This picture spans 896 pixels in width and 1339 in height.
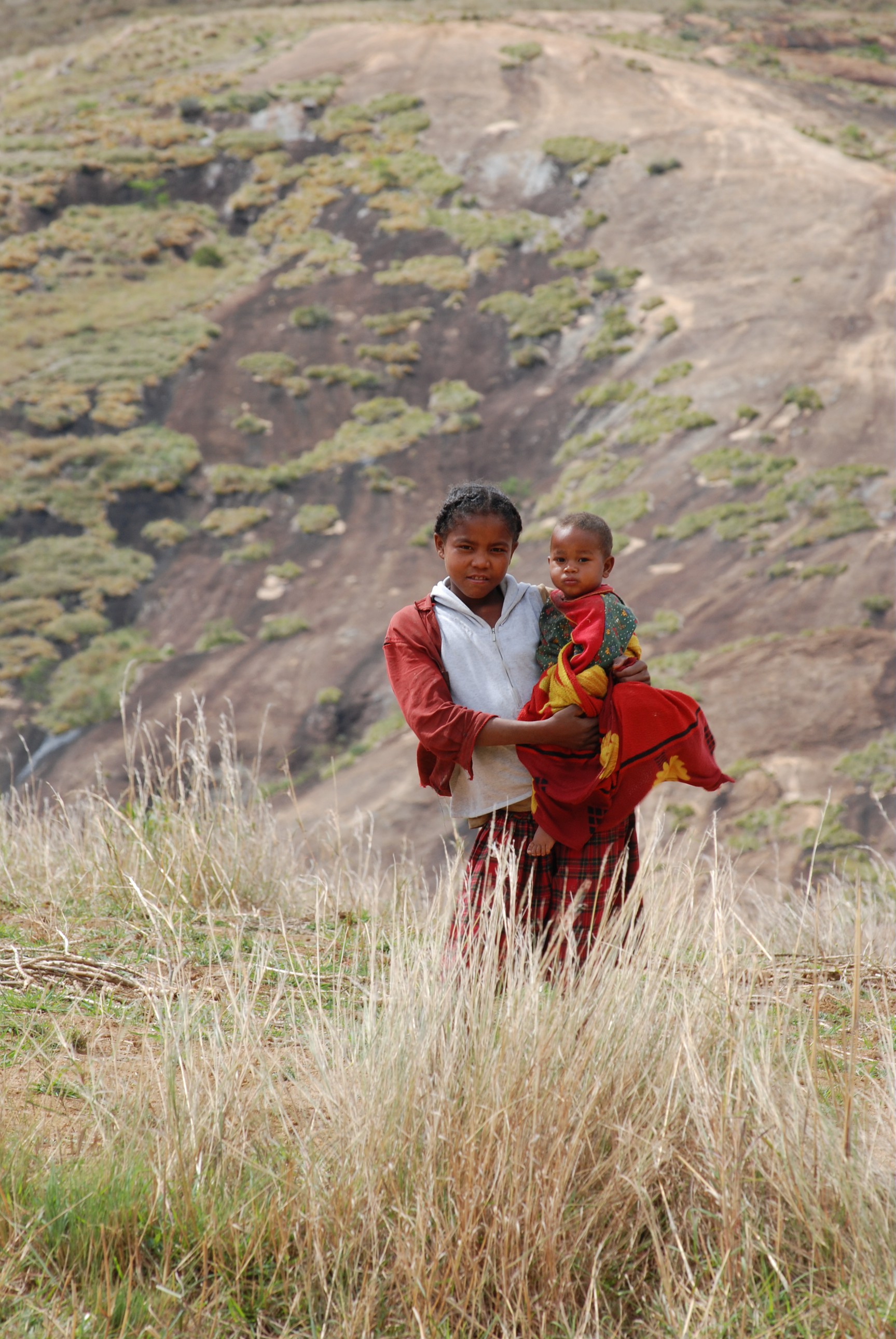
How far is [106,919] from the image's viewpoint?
12.5 ft

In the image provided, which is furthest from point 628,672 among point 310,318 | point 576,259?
point 310,318

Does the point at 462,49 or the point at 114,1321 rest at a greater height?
the point at 462,49

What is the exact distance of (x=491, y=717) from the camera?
8.38 feet

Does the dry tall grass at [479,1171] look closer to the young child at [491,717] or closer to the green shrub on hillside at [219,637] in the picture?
the young child at [491,717]

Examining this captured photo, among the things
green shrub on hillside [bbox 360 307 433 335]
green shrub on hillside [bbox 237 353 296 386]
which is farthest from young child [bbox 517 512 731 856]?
green shrub on hillside [bbox 360 307 433 335]

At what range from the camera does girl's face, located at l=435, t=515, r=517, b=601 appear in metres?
2.61

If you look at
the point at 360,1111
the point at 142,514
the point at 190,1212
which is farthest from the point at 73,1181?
the point at 142,514

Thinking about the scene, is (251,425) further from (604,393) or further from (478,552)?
(478,552)

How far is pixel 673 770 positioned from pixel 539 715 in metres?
0.38

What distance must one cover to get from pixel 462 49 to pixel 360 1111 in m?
34.0

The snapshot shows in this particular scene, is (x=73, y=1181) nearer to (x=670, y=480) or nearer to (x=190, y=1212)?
(x=190, y=1212)

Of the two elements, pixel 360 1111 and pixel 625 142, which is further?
pixel 625 142

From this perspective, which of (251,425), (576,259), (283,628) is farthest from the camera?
(576,259)

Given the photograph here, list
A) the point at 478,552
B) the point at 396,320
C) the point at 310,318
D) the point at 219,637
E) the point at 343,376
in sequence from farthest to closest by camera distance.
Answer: the point at 310,318 < the point at 396,320 < the point at 343,376 < the point at 219,637 < the point at 478,552
